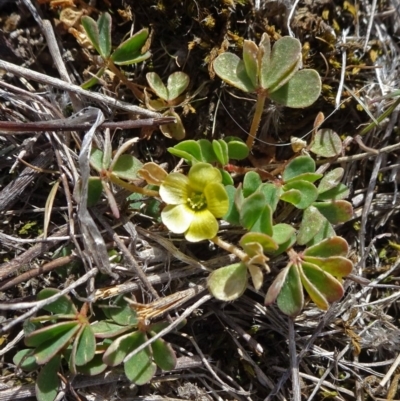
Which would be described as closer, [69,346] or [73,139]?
[69,346]

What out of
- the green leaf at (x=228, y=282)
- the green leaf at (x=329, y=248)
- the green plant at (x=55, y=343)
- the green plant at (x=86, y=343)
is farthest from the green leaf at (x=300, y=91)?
the green plant at (x=55, y=343)

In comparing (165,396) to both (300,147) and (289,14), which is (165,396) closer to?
(300,147)

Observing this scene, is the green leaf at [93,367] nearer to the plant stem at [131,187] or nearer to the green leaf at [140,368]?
the green leaf at [140,368]

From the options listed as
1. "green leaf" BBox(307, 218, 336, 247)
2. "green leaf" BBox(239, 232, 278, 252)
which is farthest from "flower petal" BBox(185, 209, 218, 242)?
"green leaf" BBox(307, 218, 336, 247)

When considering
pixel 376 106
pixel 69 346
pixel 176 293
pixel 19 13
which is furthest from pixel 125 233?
pixel 376 106

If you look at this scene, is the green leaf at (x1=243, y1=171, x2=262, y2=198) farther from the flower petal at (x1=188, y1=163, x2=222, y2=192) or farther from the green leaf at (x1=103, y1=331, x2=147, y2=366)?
the green leaf at (x1=103, y1=331, x2=147, y2=366)
